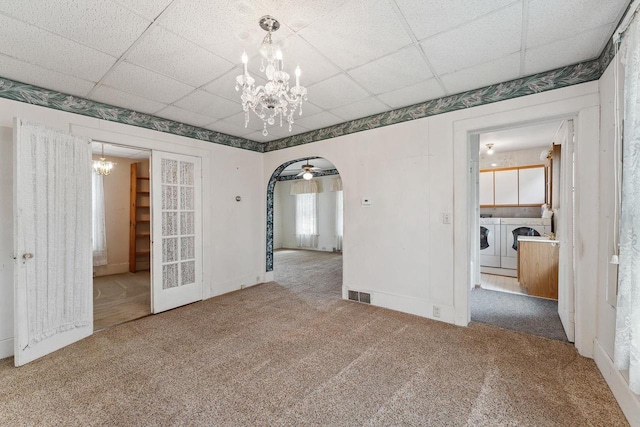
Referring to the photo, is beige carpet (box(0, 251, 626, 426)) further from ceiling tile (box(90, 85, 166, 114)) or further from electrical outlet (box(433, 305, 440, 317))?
ceiling tile (box(90, 85, 166, 114))

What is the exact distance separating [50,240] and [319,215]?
738 centimetres

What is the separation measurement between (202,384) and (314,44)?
2.72 metres

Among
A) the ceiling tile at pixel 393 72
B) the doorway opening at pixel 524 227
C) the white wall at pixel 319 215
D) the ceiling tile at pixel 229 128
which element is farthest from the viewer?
the white wall at pixel 319 215

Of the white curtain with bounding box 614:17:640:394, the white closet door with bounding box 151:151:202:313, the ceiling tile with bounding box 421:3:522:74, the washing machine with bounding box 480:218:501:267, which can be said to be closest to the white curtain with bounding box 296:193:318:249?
the washing machine with bounding box 480:218:501:267

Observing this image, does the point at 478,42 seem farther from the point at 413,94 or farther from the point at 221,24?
the point at 221,24

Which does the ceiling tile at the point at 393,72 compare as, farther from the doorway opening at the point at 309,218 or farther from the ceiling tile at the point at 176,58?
the doorway opening at the point at 309,218

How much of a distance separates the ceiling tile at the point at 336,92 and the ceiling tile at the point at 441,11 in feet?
2.85

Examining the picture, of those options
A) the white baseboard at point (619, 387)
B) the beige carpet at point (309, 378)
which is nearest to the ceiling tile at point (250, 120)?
the beige carpet at point (309, 378)

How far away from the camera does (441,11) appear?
1748 mm

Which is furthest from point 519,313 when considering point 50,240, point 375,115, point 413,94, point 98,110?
point 98,110

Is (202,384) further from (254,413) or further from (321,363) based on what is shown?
(321,363)

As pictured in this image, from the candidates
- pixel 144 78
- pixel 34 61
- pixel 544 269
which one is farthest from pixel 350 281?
pixel 34 61

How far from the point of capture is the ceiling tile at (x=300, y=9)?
1649 millimetres

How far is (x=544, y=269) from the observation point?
4.07 metres
